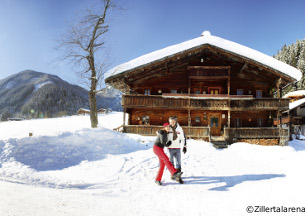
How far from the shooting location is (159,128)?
15.1m

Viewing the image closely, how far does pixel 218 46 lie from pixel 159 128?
32.4ft

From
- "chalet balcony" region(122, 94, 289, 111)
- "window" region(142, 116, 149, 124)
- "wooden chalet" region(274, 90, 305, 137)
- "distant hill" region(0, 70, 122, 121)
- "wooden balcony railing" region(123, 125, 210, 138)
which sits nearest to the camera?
"wooden balcony railing" region(123, 125, 210, 138)

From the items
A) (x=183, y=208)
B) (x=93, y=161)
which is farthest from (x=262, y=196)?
(x=93, y=161)

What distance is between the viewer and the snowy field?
10.4ft

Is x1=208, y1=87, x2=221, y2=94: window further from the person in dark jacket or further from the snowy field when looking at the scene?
the person in dark jacket

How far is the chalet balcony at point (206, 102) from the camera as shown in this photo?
51.2 feet

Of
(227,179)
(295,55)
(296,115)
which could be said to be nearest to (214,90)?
(227,179)

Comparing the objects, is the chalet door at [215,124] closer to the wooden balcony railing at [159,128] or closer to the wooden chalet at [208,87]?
the wooden chalet at [208,87]

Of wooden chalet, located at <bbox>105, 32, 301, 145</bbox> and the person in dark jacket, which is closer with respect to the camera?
the person in dark jacket

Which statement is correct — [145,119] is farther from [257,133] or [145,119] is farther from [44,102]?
[44,102]

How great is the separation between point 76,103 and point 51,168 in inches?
4632

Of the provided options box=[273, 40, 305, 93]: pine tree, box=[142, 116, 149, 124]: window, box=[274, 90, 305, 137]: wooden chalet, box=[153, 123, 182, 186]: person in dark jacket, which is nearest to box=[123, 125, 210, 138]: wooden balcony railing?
box=[142, 116, 149, 124]: window

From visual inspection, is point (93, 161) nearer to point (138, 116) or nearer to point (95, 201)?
point (95, 201)

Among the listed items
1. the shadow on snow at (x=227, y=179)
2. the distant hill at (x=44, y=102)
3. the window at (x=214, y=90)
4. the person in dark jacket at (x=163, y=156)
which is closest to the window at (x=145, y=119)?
the window at (x=214, y=90)
